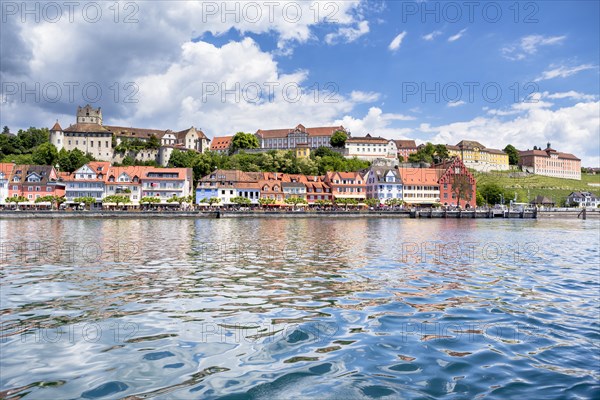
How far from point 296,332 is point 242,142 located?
151147 mm

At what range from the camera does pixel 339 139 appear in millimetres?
167500

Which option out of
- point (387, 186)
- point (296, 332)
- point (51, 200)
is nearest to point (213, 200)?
point (51, 200)

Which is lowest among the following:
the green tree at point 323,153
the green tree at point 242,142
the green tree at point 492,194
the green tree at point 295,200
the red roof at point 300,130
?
the green tree at point 295,200

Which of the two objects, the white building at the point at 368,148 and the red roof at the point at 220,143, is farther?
the red roof at the point at 220,143

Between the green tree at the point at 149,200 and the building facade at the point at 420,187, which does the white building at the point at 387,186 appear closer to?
the building facade at the point at 420,187

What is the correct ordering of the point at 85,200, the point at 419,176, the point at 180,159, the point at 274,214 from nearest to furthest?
the point at 274,214
the point at 85,200
the point at 419,176
the point at 180,159

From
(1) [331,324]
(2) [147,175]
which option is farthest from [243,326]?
(2) [147,175]

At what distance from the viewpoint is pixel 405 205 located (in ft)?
387

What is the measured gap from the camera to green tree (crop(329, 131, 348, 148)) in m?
168

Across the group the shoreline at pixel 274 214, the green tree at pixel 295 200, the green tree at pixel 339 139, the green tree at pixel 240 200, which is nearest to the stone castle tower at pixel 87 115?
the shoreline at pixel 274 214

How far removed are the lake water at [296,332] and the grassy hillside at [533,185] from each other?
495ft

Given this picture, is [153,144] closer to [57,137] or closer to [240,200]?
[57,137]

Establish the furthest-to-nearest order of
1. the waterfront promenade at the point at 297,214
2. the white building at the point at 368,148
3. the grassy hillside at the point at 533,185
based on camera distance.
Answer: the white building at the point at 368,148, the grassy hillside at the point at 533,185, the waterfront promenade at the point at 297,214

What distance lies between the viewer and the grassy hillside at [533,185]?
16288 cm
